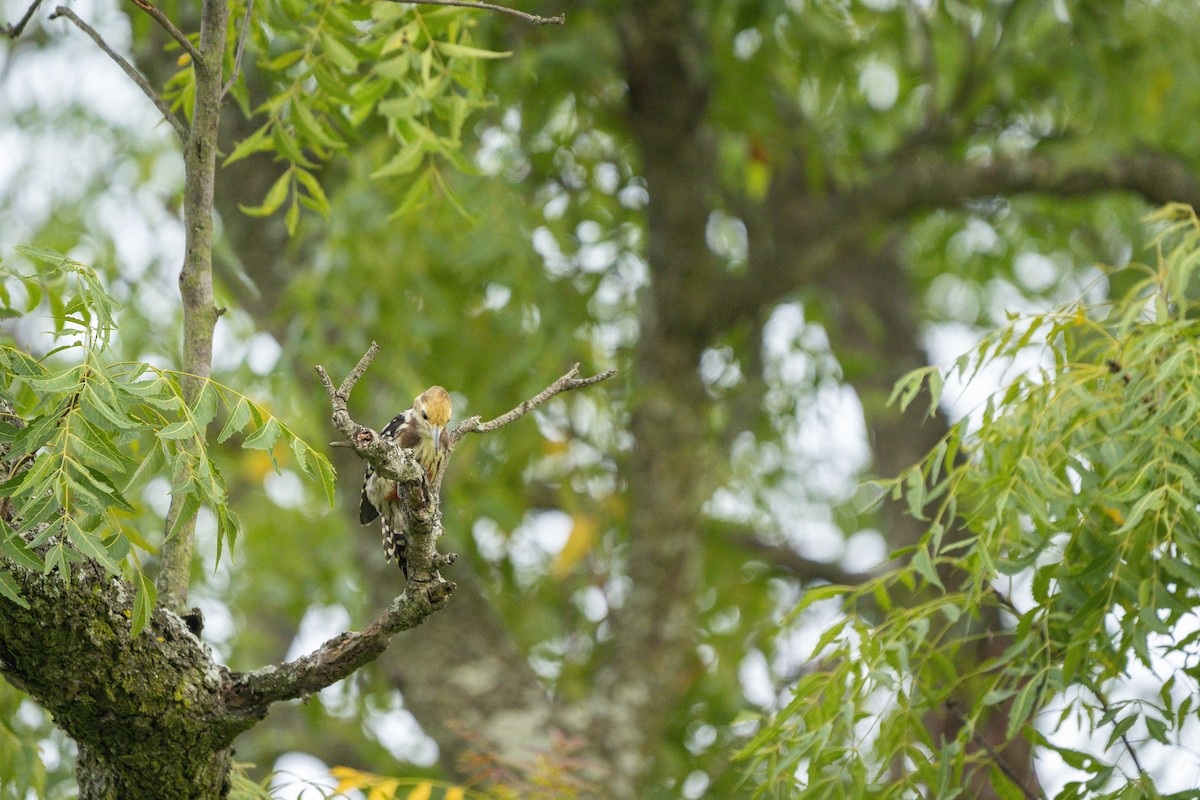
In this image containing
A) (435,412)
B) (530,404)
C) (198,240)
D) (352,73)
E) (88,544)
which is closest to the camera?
(88,544)

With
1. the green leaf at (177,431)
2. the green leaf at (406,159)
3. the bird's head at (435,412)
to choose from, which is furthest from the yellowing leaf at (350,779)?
the green leaf at (406,159)

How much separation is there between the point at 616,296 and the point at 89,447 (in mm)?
5168

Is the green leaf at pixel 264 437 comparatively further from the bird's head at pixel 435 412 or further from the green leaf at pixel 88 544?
the bird's head at pixel 435 412

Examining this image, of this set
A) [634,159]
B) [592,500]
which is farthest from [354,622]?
[634,159]

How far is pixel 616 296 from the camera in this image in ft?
23.6

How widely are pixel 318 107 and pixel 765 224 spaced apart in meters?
4.34

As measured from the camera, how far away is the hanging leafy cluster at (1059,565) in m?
2.55

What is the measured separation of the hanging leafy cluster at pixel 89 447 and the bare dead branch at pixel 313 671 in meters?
0.33

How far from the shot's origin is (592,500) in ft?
22.4

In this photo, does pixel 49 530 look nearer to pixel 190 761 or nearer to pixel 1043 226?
pixel 190 761

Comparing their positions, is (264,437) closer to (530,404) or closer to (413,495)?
(413,495)

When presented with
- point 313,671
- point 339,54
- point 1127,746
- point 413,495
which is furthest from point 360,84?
point 1127,746

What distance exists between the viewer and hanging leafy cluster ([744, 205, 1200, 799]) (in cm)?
255

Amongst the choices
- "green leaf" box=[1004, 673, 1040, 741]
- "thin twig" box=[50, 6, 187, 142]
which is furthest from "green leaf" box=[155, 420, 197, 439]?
"green leaf" box=[1004, 673, 1040, 741]
